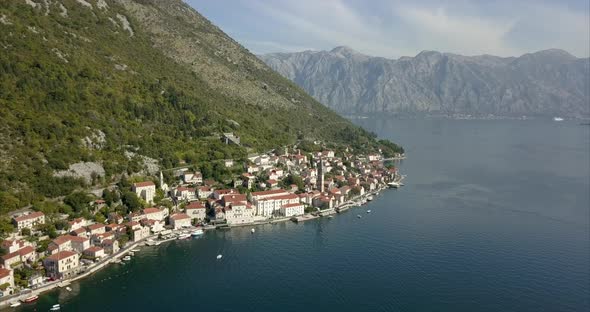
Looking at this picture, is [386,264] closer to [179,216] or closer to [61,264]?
[179,216]

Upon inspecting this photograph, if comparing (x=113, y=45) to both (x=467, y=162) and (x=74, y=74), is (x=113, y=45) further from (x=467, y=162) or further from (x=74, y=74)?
(x=467, y=162)

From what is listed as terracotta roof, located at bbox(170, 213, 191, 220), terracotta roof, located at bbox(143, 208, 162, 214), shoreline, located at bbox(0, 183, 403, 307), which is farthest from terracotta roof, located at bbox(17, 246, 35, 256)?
→ terracotta roof, located at bbox(170, 213, 191, 220)

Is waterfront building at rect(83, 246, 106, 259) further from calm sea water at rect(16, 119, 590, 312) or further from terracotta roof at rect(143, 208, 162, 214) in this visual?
terracotta roof at rect(143, 208, 162, 214)

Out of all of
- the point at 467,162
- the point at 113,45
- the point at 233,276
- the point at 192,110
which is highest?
the point at 113,45

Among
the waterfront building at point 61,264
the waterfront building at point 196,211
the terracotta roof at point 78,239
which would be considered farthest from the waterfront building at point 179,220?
the waterfront building at point 61,264

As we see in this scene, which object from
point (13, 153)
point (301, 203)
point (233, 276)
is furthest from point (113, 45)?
point (233, 276)

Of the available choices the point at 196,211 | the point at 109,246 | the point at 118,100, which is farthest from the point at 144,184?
the point at 118,100
